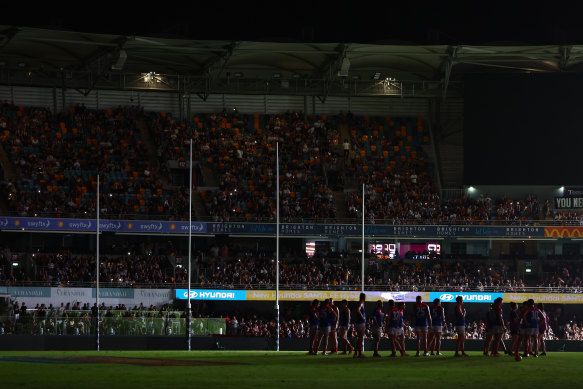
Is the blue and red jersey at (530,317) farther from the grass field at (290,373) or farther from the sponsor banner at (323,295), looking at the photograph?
the sponsor banner at (323,295)

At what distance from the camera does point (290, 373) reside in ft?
65.2

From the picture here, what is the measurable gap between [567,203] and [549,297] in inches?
304

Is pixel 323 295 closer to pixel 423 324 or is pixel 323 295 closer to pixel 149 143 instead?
pixel 149 143

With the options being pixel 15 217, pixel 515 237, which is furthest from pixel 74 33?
pixel 515 237

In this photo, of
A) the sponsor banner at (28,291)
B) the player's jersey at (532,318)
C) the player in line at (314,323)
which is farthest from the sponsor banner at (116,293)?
the player's jersey at (532,318)

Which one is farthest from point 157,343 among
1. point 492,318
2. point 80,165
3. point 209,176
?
point 209,176

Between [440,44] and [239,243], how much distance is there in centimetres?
1691

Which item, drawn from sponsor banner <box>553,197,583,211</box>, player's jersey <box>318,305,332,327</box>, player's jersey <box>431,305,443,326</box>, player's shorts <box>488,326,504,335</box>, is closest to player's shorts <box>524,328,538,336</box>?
player's shorts <box>488,326,504,335</box>

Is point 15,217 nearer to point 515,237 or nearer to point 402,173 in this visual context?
point 402,173

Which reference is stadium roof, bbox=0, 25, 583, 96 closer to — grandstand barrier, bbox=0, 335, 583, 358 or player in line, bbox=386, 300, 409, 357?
grandstand barrier, bbox=0, 335, 583, 358

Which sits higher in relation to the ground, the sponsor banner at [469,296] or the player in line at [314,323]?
the player in line at [314,323]

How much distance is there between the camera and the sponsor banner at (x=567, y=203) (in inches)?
2156

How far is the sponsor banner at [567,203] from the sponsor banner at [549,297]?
719 centimetres

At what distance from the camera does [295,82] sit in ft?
198
